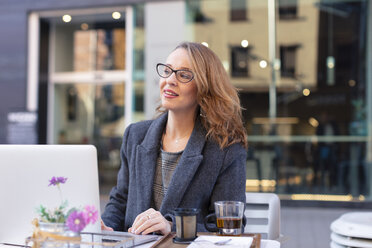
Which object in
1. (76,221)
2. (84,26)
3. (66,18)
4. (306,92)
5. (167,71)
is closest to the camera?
(76,221)

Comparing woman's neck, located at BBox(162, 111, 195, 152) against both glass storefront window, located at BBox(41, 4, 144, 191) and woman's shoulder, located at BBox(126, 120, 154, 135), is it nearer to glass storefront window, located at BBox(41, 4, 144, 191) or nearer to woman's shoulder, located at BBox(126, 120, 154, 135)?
woman's shoulder, located at BBox(126, 120, 154, 135)

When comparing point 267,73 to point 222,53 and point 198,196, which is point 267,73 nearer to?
point 222,53

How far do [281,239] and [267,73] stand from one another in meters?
5.09

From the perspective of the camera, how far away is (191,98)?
2107 millimetres

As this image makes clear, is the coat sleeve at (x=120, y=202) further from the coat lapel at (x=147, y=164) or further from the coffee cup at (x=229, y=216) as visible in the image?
the coffee cup at (x=229, y=216)

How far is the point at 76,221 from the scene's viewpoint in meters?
1.14

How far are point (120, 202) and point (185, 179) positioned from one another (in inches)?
15.8

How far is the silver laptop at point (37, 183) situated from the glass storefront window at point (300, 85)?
5567mm

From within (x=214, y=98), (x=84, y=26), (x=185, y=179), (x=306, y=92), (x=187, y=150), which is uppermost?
(x=84, y=26)

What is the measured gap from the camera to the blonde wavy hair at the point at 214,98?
2.08m

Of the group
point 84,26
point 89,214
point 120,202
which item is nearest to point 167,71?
point 120,202

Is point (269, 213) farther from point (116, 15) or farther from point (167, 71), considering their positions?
point (116, 15)

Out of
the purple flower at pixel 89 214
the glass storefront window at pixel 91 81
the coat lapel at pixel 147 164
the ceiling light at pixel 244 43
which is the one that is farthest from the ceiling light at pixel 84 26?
the purple flower at pixel 89 214

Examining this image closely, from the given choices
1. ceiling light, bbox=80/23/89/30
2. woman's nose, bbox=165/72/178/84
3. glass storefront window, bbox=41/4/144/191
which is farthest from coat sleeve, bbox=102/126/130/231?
ceiling light, bbox=80/23/89/30
